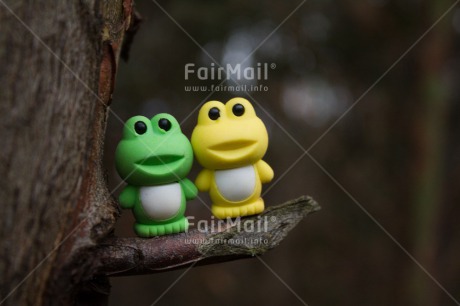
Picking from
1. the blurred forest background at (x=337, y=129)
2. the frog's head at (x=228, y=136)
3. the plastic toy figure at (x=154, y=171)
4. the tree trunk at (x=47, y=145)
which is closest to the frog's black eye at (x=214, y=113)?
the frog's head at (x=228, y=136)

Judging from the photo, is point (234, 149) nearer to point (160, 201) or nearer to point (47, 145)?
point (160, 201)

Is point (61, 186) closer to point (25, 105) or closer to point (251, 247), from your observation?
point (25, 105)

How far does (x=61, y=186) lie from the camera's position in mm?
1197

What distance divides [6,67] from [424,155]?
3.51 metres

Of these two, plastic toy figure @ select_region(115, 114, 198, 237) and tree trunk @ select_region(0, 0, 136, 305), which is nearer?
tree trunk @ select_region(0, 0, 136, 305)

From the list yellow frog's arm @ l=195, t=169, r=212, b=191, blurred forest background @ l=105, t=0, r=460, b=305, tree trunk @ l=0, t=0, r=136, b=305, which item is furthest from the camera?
blurred forest background @ l=105, t=0, r=460, b=305

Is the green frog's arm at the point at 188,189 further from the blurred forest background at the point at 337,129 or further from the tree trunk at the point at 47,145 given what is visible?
the blurred forest background at the point at 337,129

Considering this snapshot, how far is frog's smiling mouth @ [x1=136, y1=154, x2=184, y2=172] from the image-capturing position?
4.75 ft

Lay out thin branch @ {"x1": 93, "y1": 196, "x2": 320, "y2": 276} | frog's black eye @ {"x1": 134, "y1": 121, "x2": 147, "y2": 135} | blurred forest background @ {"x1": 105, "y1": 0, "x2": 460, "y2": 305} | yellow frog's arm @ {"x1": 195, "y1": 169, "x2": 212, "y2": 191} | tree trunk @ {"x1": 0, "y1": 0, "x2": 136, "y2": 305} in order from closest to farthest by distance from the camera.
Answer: tree trunk @ {"x1": 0, "y1": 0, "x2": 136, "y2": 305} → thin branch @ {"x1": 93, "y1": 196, "x2": 320, "y2": 276} → frog's black eye @ {"x1": 134, "y1": 121, "x2": 147, "y2": 135} → yellow frog's arm @ {"x1": 195, "y1": 169, "x2": 212, "y2": 191} → blurred forest background @ {"x1": 105, "y1": 0, "x2": 460, "y2": 305}

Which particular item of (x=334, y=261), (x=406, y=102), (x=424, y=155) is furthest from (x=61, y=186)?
(x=334, y=261)

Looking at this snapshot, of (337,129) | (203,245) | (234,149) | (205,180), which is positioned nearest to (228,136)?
(234,149)

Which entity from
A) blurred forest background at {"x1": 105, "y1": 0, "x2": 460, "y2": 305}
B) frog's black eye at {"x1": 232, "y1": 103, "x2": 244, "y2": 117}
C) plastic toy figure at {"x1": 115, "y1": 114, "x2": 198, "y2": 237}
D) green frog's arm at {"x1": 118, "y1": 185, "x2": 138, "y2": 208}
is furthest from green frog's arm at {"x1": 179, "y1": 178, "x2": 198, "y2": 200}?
blurred forest background at {"x1": 105, "y1": 0, "x2": 460, "y2": 305}

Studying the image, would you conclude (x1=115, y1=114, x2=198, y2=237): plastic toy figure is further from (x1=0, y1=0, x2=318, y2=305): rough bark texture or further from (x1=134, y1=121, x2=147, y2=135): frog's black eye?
(x1=0, y1=0, x2=318, y2=305): rough bark texture

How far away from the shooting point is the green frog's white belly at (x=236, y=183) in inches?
60.5
